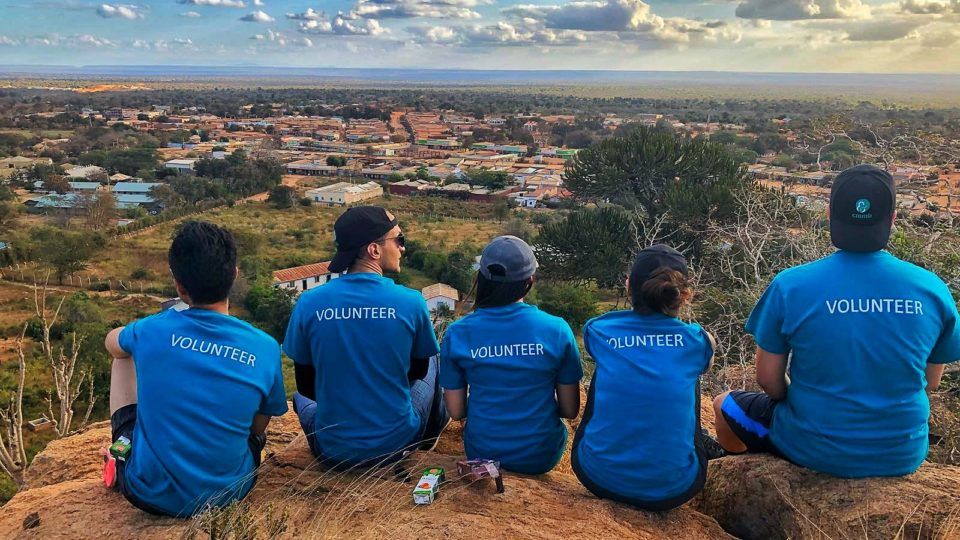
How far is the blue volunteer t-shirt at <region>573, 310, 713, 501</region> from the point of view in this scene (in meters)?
2.36

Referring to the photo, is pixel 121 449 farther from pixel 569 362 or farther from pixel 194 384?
pixel 569 362

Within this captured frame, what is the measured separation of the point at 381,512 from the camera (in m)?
2.38

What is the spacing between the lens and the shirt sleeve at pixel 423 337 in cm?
272

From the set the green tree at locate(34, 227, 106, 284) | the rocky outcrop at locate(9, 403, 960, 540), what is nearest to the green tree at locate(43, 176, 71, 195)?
the green tree at locate(34, 227, 106, 284)

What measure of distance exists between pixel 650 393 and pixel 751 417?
63 centimetres

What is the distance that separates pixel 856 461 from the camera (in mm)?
2414

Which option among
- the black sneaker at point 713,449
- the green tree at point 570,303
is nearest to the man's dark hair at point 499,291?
the black sneaker at point 713,449

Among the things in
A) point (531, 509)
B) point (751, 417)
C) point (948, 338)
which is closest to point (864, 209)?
point (948, 338)

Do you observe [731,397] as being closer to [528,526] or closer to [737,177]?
[528,526]

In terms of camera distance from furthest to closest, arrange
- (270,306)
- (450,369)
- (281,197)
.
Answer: (281,197) < (270,306) < (450,369)

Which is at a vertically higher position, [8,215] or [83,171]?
[83,171]

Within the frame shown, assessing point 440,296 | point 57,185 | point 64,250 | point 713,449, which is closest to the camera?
point 713,449

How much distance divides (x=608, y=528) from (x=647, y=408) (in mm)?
408

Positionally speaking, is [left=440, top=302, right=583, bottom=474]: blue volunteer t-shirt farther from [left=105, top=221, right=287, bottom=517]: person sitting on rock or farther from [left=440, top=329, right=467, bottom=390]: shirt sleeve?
[left=105, top=221, right=287, bottom=517]: person sitting on rock
